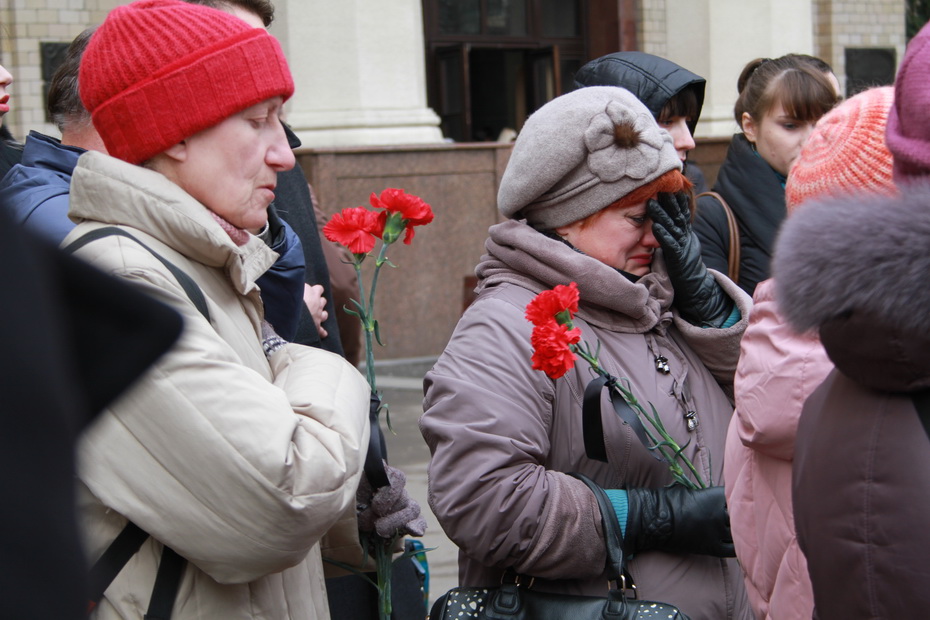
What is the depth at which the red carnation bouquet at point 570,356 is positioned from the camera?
214cm

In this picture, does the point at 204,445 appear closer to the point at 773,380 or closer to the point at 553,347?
the point at 553,347

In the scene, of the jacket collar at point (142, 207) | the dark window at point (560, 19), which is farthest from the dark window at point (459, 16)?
the jacket collar at point (142, 207)

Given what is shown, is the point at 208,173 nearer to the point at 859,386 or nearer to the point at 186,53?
the point at 186,53

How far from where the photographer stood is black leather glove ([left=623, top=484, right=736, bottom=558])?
89.7 inches

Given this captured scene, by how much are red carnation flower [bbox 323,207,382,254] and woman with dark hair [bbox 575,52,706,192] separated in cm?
117

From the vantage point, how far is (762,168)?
3.92 meters

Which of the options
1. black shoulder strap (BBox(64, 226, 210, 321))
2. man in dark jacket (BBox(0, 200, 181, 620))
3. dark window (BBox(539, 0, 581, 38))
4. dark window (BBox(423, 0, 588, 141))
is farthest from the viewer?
dark window (BBox(539, 0, 581, 38))

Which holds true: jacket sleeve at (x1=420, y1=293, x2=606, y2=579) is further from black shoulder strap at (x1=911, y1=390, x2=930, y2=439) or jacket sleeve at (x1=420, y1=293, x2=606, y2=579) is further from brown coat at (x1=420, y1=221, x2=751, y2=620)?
black shoulder strap at (x1=911, y1=390, x2=930, y2=439)

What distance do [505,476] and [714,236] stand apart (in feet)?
6.05

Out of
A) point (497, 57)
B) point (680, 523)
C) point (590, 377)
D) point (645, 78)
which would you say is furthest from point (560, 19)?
point (680, 523)

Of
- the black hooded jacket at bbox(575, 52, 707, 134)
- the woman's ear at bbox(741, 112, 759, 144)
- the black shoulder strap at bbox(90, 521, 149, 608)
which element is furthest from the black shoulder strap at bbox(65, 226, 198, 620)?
the woman's ear at bbox(741, 112, 759, 144)

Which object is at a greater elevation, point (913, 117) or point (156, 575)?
point (913, 117)

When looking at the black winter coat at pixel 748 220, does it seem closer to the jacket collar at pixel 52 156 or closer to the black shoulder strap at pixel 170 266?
the jacket collar at pixel 52 156

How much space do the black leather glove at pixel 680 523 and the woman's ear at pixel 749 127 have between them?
203 cm
